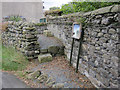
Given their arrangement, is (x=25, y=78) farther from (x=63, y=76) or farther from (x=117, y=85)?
(x=117, y=85)

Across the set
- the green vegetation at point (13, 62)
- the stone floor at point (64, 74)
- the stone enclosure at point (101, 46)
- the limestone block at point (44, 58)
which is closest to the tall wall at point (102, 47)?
the stone enclosure at point (101, 46)

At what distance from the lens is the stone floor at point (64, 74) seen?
3822 millimetres

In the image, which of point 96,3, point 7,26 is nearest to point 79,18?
point 96,3

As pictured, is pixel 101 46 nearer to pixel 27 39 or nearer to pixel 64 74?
pixel 64 74

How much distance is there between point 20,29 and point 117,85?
5.48 meters

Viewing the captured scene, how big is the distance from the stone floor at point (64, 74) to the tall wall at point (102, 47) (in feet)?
0.91

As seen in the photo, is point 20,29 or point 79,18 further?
point 20,29

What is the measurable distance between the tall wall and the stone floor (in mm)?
279

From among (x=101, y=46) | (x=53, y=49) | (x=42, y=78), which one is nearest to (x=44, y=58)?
(x=53, y=49)

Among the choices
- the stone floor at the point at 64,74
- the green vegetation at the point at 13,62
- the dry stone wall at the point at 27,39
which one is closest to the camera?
the stone floor at the point at 64,74

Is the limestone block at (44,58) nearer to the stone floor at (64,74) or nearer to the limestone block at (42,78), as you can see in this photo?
the stone floor at (64,74)

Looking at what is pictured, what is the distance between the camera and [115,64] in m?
2.79

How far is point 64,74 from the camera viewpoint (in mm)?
4531

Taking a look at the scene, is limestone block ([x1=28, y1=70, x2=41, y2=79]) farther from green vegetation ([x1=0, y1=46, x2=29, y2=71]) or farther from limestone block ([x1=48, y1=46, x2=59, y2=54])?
limestone block ([x1=48, y1=46, x2=59, y2=54])
